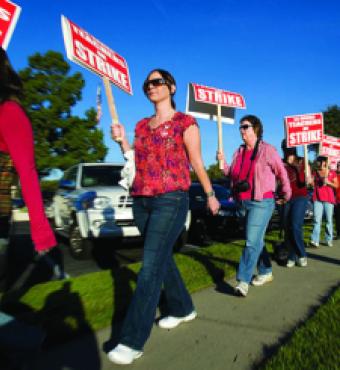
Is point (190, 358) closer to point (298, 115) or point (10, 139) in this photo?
point (10, 139)

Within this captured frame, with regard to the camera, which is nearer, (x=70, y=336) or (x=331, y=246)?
(x=70, y=336)

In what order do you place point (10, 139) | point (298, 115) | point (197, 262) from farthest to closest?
point (298, 115)
point (197, 262)
point (10, 139)

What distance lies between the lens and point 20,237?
12117mm

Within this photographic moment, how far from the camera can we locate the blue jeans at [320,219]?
9.19 metres

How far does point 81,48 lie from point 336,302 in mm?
3371

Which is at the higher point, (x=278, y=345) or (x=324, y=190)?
(x=324, y=190)

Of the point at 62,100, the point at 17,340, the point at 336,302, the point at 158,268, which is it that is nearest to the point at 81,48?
the point at 158,268

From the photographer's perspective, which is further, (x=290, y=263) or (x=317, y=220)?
(x=317, y=220)

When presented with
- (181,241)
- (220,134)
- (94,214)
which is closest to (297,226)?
(220,134)

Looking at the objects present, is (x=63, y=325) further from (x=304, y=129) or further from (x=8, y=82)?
(x=304, y=129)

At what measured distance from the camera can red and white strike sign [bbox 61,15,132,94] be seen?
12.7 feet

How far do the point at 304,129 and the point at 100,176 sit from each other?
501cm

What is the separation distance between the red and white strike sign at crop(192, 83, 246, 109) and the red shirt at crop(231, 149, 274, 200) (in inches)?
106

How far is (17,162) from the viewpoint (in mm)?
1710
